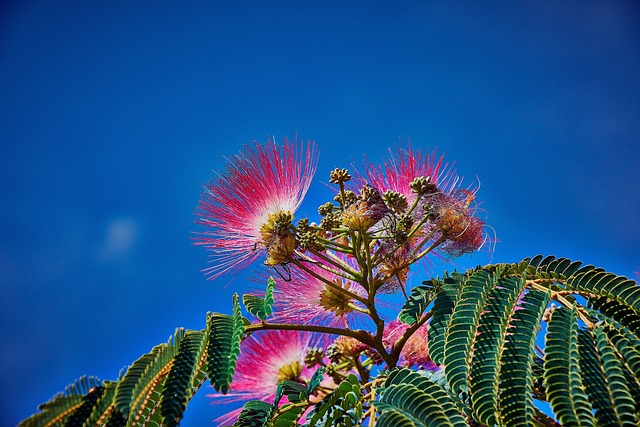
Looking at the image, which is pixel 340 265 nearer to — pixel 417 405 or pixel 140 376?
pixel 417 405

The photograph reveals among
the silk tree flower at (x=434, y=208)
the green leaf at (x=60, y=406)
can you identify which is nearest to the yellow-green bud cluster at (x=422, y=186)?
the silk tree flower at (x=434, y=208)

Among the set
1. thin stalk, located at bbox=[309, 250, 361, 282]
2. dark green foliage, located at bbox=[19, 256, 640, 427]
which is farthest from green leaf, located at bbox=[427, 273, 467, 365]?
thin stalk, located at bbox=[309, 250, 361, 282]

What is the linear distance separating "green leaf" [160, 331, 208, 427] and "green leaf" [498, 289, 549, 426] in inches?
28.7

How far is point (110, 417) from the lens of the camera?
4.09ft

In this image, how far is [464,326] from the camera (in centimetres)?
138

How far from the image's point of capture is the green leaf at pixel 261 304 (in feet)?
5.47

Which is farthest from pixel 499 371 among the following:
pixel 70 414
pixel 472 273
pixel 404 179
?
pixel 404 179

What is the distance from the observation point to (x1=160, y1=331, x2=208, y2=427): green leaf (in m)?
1.25

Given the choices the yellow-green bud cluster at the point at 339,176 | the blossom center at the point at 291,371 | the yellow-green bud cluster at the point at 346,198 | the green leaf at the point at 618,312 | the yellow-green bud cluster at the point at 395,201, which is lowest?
the green leaf at the point at 618,312

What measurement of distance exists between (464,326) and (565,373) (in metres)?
0.28

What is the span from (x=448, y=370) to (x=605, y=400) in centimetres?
34

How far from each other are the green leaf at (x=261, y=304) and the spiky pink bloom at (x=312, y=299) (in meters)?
0.40

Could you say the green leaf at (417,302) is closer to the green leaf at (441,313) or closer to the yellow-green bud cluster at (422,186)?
the green leaf at (441,313)

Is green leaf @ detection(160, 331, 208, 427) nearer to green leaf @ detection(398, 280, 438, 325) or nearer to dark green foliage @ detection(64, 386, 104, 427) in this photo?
dark green foliage @ detection(64, 386, 104, 427)
